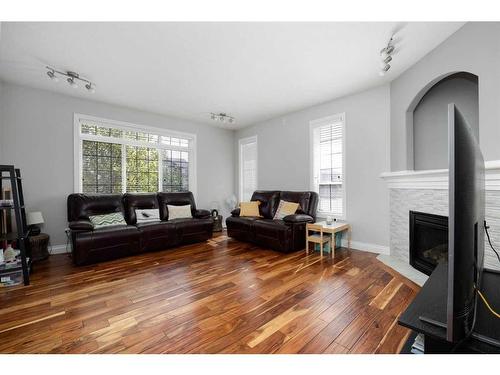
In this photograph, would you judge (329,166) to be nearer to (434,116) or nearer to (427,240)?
(434,116)

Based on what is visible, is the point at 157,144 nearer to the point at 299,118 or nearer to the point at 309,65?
the point at 299,118

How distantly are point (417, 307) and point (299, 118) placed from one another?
4.10m

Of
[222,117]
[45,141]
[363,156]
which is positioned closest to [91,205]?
Result: [45,141]

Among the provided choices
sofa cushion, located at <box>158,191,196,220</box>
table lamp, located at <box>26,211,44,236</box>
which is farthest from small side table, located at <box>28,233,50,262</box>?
sofa cushion, located at <box>158,191,196,220</box>

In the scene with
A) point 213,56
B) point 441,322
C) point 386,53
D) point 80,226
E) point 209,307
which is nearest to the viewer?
point 441,322

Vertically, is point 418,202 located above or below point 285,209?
above

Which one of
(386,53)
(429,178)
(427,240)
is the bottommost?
(427,240)

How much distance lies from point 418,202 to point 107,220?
14.8 ft

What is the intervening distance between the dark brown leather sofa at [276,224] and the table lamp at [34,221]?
297 cm

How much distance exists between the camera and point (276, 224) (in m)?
3.59

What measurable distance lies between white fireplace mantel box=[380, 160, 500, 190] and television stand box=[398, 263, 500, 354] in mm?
1159

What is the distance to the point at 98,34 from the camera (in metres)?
2.15
